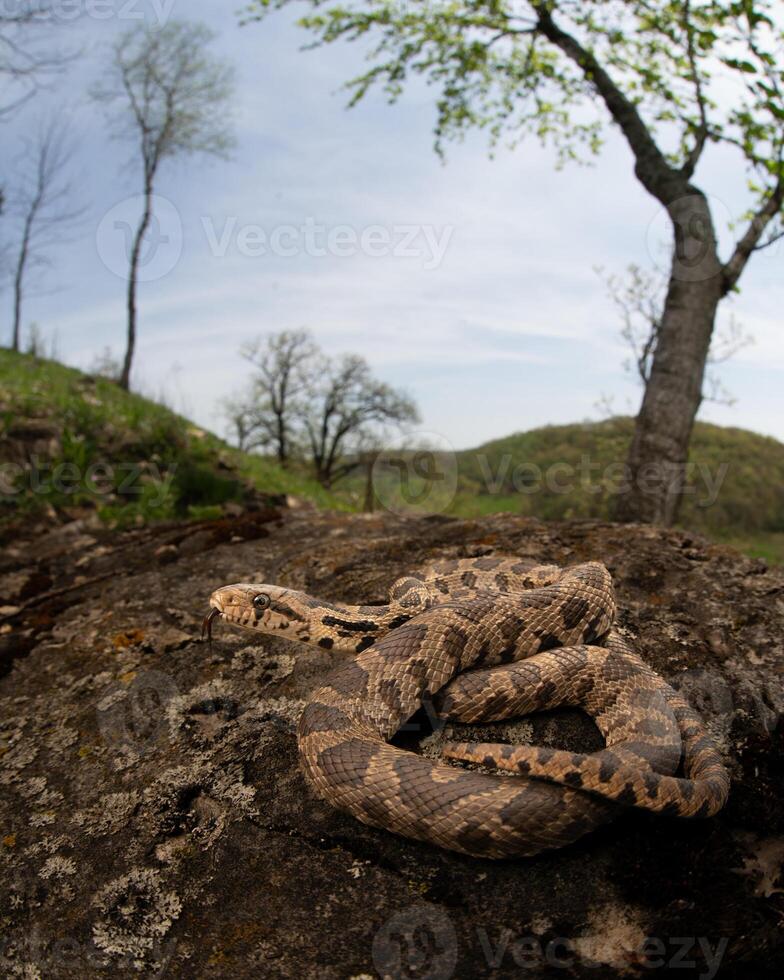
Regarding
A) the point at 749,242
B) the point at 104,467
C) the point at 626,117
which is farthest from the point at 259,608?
the point at 626,117

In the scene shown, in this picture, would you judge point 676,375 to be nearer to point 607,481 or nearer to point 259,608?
point 259,608

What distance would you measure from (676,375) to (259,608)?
455 inches

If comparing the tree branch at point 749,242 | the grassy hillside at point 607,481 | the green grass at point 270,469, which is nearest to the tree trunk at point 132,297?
the green grass at point 270,469

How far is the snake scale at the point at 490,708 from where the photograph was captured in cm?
369

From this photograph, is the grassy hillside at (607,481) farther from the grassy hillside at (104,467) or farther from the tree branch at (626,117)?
the grassy hillside at (104,467)

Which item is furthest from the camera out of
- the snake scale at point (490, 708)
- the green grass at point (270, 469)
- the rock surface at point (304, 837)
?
the green grass at point (270, 469)

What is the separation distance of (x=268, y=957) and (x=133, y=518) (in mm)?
10691

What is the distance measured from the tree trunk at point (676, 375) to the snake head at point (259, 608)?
990 cm

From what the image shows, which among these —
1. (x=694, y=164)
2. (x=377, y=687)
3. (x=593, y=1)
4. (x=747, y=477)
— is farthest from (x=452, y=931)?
(x=747, y=477)

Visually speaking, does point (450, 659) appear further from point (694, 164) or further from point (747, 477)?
point (747, 477)

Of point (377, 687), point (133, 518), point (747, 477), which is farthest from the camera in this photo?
point (747, 477)

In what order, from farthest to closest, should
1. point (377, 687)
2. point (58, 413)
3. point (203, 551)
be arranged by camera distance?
point (58, 413)
point (203, 551)
point (377, 687)

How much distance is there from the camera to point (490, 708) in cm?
448

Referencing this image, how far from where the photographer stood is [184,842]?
4.12 meters
